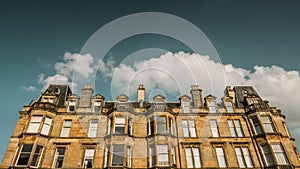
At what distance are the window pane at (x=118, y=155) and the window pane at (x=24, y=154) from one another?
28.2 feet

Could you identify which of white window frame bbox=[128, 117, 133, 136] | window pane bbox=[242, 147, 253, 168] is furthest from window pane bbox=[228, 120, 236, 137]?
white window frame bbox=[128, 117, 133, 136]

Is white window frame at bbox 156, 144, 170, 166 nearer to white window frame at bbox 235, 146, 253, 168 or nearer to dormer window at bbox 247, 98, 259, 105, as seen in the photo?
white window frame at bbox 235, 146, 253, 168

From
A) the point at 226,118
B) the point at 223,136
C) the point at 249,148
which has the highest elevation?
the point at 226,118

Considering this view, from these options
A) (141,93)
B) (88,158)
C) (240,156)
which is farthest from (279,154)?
(88,158)

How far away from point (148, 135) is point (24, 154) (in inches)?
507

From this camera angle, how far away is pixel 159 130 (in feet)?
75.3

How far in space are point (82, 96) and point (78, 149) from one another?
7602 millimetres

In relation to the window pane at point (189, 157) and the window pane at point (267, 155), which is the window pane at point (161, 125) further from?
the window pane at point (267, 155)

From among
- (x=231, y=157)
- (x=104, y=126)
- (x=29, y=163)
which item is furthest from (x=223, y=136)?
(x=29, y=163)

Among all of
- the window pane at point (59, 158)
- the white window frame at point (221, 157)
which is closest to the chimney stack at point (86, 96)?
the window pane at point (59, 158)

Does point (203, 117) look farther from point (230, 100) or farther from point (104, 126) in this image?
point (104, 126)

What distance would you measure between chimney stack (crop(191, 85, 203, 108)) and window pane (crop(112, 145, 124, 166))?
11.6 metres

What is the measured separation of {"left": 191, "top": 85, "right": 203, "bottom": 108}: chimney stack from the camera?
27.0 meters

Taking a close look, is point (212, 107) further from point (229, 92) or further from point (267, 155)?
point (267, 155)
